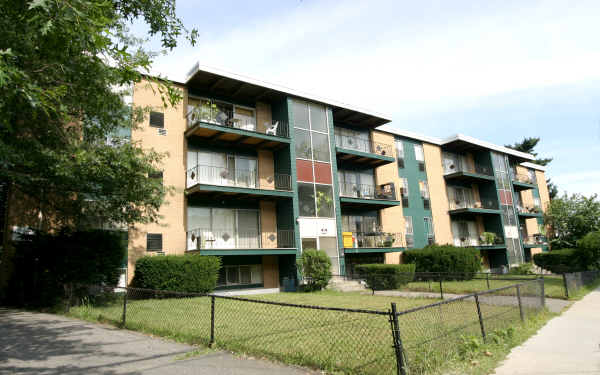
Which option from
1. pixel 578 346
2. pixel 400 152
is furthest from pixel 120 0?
pixel 400 152

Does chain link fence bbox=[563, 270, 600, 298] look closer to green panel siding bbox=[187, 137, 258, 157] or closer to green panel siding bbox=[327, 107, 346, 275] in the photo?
green panel siding bbox=[327, 107, 346, 275]

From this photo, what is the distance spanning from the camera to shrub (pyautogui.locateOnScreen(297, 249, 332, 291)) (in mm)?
17875

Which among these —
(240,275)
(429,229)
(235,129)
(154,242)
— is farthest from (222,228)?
(429,229)

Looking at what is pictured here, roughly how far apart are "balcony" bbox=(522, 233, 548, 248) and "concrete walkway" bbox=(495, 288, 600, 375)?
1135 inches

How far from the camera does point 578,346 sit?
251 inches

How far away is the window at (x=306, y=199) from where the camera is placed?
2030 cm

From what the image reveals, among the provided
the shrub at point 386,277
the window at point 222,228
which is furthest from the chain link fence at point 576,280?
the window at point 222,228

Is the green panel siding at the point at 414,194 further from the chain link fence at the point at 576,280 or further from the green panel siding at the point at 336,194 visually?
the chain link fence at the point at 576,280

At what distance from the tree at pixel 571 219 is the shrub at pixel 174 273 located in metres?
34.5

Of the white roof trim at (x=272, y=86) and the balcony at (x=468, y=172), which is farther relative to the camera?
the balcony at (x=468, y=172)

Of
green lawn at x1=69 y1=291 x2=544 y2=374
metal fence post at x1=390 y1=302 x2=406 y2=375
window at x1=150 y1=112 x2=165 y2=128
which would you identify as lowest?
green lawn at x1=69 y1=291 x2=544 y2=374

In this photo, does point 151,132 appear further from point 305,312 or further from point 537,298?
point 537,298

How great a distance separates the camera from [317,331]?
7.70 m

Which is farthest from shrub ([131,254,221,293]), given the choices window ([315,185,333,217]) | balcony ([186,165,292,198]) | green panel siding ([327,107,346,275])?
green panel siding ([327,107,346,275])
